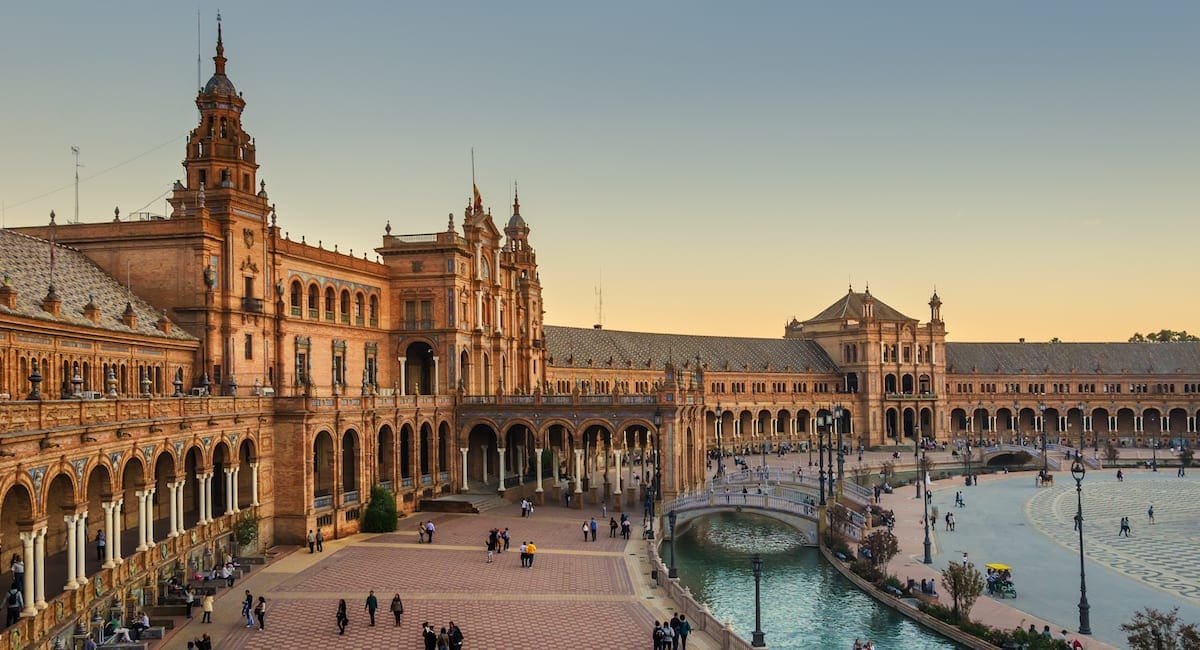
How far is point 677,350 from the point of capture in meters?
120

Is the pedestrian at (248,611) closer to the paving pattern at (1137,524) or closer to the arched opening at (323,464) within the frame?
the arched opening at (323,464)

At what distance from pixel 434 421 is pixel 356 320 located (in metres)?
8.67

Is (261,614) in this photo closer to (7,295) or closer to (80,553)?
(80,553)

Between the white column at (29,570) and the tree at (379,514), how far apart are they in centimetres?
2593

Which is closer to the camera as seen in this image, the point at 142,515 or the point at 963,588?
the point at 142,515

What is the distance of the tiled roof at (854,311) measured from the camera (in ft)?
413

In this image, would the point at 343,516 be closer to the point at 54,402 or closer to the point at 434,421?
the point at 434,421

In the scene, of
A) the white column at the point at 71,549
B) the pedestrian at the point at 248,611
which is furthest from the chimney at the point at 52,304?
the pedestrian at the point at 248,611

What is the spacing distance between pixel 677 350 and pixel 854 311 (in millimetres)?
25021

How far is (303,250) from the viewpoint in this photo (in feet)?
196

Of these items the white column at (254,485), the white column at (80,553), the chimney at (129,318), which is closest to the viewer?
the white column at (80,553)

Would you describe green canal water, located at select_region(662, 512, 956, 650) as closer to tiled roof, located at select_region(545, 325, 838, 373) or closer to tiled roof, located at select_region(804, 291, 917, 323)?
tiled roof, located at select_region(545, 325, 838, 373)

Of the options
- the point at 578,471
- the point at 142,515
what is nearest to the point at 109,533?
Answer: the point at 142,515

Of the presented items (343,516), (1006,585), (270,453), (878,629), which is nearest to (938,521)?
(1006,585)
